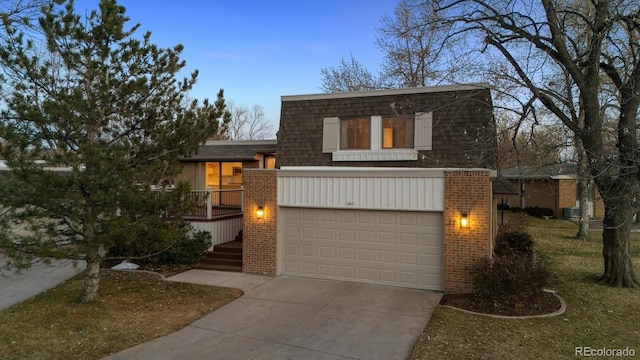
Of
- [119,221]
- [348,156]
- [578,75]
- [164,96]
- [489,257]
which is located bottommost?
[489,257]

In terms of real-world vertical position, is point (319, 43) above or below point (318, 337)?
above

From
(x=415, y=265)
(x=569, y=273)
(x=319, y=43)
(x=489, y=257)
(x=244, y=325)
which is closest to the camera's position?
(x=244, y=325)

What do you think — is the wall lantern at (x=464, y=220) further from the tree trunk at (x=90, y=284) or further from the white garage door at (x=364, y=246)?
the tree trunk at (x=90, y=284)

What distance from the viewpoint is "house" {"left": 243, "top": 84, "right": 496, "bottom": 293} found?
9.57 metres

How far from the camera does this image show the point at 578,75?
9.72 meters

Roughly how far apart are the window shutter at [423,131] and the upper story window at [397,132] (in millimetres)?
279

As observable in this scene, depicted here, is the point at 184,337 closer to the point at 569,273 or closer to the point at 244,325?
the point at 244,325

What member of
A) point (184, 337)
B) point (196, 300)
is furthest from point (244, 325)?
point (196, 300)

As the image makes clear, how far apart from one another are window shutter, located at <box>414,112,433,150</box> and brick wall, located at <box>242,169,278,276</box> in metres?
4.32

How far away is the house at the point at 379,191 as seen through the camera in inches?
377

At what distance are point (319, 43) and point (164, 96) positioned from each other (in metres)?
9.74

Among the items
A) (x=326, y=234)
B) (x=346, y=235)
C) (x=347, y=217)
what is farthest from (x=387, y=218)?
(x=326, y=234)

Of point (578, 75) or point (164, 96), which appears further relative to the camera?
point (578, 75)

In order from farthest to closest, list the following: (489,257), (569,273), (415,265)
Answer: (569,273)
(415,265)
(489,257)
